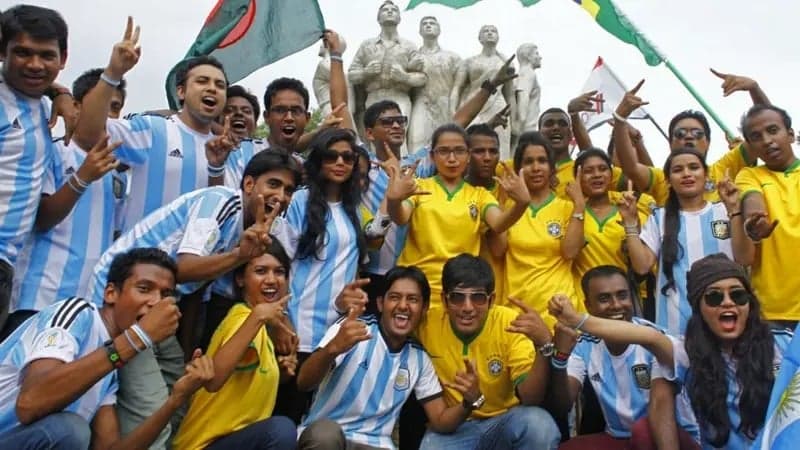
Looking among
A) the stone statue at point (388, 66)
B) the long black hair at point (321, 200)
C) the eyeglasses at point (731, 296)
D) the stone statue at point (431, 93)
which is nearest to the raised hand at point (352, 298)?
the long black hair at point (321, 200)

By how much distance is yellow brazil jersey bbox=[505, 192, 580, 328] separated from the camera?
5355 millimetres

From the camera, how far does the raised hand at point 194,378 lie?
3.64 meters

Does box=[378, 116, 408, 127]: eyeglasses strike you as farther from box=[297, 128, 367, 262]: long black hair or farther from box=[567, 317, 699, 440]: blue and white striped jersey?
box=[567, 317, 699, 440]: blue and white striped jersey

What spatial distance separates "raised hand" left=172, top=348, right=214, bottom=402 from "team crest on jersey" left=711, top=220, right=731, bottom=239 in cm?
323

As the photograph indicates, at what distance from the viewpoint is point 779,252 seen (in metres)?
5.07

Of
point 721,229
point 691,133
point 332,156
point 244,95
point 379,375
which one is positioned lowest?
point 379,375

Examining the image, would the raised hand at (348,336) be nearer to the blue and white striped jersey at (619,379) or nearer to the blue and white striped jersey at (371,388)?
the blue and white striped jersey at (371,388)

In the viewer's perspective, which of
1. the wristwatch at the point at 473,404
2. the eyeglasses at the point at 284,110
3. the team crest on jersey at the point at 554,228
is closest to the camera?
the wristwatch at the point at 473,404

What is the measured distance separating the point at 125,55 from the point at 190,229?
0.96 m

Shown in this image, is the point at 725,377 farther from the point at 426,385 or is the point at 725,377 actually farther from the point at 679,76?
the point at 679,76

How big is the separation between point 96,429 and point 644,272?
133 inches

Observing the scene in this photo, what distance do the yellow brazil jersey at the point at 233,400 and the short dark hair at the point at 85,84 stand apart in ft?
6.55

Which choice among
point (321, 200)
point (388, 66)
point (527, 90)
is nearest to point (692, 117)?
point (321, 200)

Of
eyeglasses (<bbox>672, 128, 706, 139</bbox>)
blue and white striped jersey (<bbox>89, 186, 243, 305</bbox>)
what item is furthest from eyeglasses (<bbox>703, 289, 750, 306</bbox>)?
blue and white striped jersey (<bbox>89, 186, 243, 305</bbox>)
